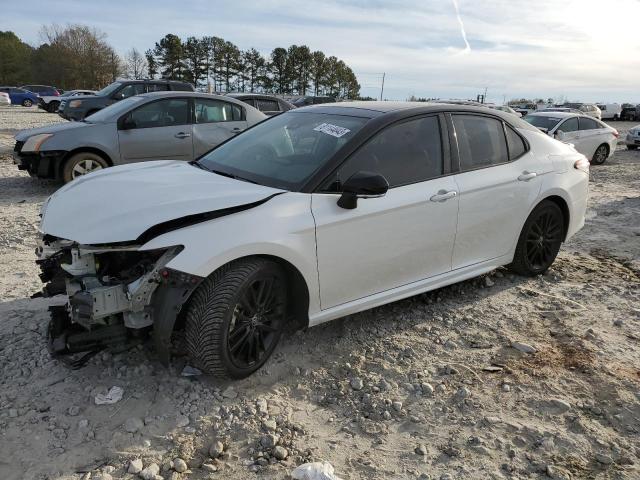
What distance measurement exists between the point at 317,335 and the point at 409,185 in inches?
50.4

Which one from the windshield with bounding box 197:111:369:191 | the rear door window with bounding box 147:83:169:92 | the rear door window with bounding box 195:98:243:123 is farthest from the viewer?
the rear door window with bounding box 147:83:169:92

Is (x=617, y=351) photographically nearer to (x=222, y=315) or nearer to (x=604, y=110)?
(x=222, y=315)

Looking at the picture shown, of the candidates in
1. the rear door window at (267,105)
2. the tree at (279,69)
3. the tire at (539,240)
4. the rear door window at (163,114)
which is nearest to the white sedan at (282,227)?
the tire at (539,240)

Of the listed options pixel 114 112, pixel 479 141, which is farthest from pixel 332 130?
pixel 114 112

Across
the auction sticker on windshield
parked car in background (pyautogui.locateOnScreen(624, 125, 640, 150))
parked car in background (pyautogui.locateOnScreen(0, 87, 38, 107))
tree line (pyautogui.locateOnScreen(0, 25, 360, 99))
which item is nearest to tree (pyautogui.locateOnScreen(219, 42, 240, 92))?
tree line (pyautogui.locateOnScreen(0, 25, 360, 99))

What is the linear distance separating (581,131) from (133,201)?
1483 centimetres

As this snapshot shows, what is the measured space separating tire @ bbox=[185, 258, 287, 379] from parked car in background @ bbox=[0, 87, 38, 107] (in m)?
46.9

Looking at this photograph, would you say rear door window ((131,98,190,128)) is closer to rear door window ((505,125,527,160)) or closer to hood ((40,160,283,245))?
hood ((40,160,283,245))

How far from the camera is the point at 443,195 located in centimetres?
397

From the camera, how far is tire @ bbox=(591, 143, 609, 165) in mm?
15609

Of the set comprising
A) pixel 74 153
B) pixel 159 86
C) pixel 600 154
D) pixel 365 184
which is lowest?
pixel 600 154

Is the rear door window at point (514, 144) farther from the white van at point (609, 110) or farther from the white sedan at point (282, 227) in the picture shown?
the white van at point (609, 110)

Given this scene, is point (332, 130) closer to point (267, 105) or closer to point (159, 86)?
point (267, 105)

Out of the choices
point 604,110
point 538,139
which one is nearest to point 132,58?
point 604,110
